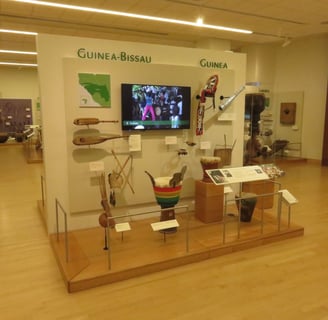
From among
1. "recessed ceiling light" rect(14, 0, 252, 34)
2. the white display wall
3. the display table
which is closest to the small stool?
the display table

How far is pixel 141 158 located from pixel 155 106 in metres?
0.70

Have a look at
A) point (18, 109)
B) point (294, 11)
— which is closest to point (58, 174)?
point (294, 11)

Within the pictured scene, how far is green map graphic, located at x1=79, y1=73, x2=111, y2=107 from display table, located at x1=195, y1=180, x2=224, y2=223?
5.22 feet

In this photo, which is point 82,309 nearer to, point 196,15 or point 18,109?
point 196,15

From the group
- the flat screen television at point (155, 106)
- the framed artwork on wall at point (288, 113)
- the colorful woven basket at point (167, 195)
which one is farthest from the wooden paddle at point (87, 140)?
the framed artwork on wall at point (288, 113)

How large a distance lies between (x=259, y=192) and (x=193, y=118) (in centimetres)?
147

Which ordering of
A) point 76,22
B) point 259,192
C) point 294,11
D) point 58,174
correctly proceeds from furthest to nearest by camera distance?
1. point 76,22
2. point 294,11
3. point 259,192
4. point 58,174

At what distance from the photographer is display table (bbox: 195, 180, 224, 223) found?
406 cm

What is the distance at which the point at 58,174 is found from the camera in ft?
12.5

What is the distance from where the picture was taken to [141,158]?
13.8ft

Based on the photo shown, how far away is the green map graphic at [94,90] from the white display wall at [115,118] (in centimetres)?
6

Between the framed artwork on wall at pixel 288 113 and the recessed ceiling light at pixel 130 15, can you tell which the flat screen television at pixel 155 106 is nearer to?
the recessed ceiling light at pixel 130 15

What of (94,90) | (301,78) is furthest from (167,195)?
(301,78)

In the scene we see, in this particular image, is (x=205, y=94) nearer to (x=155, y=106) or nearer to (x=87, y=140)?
(x=155, y=106)
